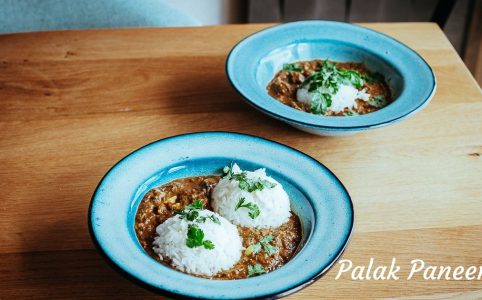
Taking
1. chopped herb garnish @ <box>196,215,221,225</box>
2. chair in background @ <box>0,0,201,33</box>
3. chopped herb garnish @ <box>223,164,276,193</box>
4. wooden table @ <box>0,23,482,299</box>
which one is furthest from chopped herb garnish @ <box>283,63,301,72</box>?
chair in background @ <box>0,0,201,33</box>

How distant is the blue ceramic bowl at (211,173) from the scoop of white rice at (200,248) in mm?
42

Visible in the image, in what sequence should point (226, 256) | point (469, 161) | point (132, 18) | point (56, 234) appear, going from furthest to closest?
1. point (132, 18)
2. point (469, 161)
3. point (56, 234)
4. point (226, 256)

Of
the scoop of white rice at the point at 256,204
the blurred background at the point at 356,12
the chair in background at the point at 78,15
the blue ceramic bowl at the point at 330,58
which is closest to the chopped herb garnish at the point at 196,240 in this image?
the scoop of white rice at the point at 256,204

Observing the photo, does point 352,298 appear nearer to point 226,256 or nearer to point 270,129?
point 226,256

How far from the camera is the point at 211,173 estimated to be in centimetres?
121

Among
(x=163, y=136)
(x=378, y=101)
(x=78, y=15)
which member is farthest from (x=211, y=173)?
(x=78, y=15)

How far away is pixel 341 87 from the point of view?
1.40m

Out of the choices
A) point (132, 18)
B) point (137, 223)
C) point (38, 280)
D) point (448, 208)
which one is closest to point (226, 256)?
point (137, 223)

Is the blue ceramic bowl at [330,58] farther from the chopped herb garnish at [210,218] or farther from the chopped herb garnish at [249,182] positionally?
the chopped herb garnish at [210,218]

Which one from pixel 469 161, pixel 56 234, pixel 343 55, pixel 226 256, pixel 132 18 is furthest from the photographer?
pixel 132 18

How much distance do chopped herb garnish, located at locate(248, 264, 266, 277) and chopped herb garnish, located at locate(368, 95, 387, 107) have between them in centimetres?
59

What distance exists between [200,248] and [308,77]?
1.99 feet

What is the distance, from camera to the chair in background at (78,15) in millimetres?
2094

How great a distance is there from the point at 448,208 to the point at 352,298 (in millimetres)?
Answer: 316
